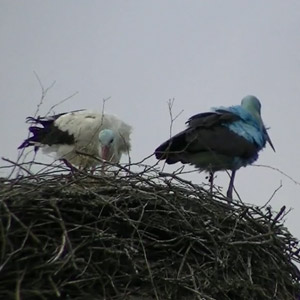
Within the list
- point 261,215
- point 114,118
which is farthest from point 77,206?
point 114,118

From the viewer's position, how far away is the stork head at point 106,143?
648 centimetres

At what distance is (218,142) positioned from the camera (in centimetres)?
632

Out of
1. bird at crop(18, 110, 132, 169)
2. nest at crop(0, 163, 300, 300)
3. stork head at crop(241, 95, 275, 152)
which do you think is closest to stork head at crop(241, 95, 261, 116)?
stork head at crop(241, 95, 275, 152)

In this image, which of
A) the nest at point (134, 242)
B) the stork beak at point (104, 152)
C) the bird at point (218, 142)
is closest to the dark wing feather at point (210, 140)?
the bird at point (218, 142)

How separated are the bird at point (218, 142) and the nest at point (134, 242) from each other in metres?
2.04

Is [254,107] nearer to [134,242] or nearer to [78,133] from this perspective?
[78,133]

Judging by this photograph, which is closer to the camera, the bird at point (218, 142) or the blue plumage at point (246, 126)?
the bird at point (218, 142)

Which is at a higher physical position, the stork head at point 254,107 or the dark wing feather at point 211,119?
the stork head at point 254,107

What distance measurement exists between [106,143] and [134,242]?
276 centimetres

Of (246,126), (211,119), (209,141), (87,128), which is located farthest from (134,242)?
(87,128)

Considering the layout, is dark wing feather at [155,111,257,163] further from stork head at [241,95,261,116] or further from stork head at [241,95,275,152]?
stork head at [241,95,261,116]

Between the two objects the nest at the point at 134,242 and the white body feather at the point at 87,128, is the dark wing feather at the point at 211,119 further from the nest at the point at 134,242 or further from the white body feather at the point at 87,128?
the nest at the point at 134,242

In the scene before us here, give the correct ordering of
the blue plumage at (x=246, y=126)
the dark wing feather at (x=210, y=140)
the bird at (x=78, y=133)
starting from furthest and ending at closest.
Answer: the bird at (x=78, y=133), the blue plumage at (x=246, y=126), the dark wing feather at (x=210, y=140)

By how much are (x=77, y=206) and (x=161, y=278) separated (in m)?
0.44
